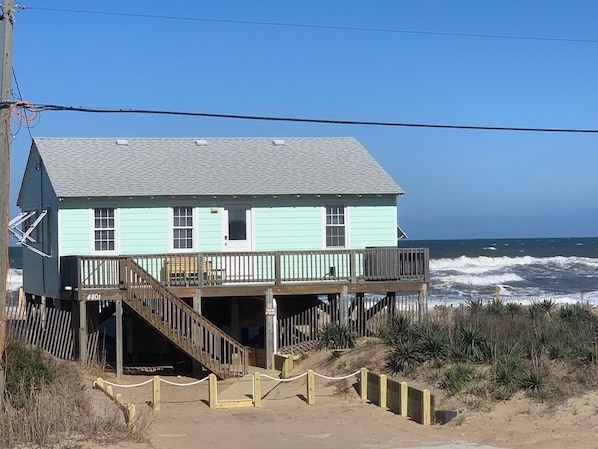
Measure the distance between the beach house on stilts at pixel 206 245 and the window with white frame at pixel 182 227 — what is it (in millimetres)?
42

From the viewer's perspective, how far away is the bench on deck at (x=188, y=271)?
1032 inches

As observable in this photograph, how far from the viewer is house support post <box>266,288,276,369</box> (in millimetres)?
26859

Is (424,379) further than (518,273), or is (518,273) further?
(518,273)

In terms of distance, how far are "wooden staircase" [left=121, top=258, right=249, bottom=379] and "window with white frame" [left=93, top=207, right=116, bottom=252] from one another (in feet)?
8.51

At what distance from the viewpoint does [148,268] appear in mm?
26531

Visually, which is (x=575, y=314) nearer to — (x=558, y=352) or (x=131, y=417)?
(x=558, y=352)

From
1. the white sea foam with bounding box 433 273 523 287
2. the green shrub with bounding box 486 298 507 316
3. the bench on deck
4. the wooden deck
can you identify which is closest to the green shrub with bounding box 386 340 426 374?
the green shrub with bounding box 486 298 507 316

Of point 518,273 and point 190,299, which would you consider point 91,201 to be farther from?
point 518,273

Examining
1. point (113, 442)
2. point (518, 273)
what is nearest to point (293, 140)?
point (113, 442)

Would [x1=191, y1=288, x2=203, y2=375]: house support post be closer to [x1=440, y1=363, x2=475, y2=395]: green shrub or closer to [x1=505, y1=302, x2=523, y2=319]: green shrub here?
[x1=440, y1=363, x2=475, y2=395]: green shrub

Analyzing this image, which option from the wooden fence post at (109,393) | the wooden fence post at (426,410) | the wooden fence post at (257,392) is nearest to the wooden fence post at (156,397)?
the wooden fence post at (109,393)

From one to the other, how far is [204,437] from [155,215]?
11339 millimetres

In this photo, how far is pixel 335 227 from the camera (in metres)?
29.1

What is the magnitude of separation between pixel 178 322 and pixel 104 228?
4.52 m
